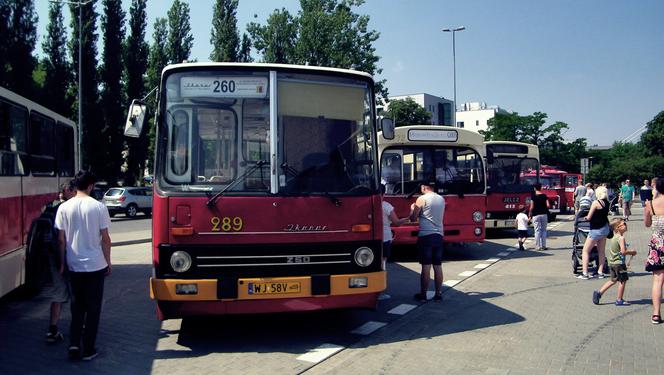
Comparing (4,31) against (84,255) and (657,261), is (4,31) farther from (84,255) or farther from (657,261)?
(657,261)

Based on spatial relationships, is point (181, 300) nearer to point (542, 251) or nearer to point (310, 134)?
point (310, 134)

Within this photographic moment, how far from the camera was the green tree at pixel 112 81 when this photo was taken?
139 ft

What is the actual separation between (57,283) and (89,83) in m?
38.4

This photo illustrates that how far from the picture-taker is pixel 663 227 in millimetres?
7500

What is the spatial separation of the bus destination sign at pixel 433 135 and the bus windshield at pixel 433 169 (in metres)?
0.21

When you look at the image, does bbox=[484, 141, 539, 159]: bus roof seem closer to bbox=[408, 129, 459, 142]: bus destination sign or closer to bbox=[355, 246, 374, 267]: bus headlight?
bbox=[408, 129, 459, 142]: bus destination sign

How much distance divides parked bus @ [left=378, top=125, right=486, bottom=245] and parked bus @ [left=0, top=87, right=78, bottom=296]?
6.78 meters

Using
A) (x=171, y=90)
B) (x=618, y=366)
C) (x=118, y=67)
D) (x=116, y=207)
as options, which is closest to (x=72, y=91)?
(x=118, y=67)

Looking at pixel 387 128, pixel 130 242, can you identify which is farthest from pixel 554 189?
pixel 387 128

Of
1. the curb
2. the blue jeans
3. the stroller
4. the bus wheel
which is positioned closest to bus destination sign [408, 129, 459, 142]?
the stroller

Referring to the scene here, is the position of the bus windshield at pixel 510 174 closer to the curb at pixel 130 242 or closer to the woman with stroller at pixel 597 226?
the woman with stroller at pixel 597 226

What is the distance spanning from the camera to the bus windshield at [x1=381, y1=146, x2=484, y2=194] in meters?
13.3

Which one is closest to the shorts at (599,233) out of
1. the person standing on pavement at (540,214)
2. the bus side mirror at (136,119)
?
the person standing on pavement at (540,214)

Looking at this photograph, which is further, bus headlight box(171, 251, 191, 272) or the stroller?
the stroller
